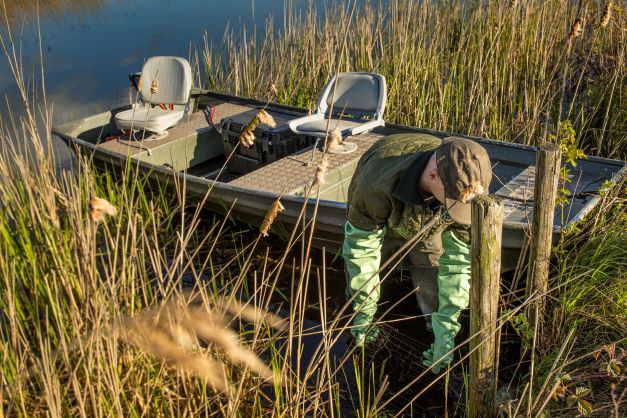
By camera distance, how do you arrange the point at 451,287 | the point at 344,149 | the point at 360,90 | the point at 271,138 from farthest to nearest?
1. the point at 271,138
2. the point at 360,90
3. the point at 344,149
4. the point at 451,287

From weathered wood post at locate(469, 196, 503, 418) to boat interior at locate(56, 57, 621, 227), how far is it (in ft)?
4.68

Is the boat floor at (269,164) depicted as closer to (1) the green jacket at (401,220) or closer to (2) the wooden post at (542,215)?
(1) the green jacket at (401,220)

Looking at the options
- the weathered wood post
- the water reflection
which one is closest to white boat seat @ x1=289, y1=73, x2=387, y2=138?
the weathered wood post

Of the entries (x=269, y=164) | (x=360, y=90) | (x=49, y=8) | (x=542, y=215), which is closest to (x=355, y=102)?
(x=360, y=90)

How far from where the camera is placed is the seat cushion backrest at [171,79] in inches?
258

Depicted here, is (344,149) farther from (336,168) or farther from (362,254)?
(362,254)

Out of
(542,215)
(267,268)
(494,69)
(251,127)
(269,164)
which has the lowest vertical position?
(267,268)

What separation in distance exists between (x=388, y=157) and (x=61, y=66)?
Result: 9.22m

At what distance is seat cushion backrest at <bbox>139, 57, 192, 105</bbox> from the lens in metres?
6.55

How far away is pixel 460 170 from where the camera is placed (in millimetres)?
2727

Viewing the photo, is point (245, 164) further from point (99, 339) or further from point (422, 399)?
point (99, 339)

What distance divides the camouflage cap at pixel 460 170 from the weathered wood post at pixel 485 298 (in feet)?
0.66

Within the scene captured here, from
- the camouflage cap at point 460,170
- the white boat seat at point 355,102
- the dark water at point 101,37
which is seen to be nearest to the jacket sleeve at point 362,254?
the camouflage cap at point 460,170

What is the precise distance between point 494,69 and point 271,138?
216cm
